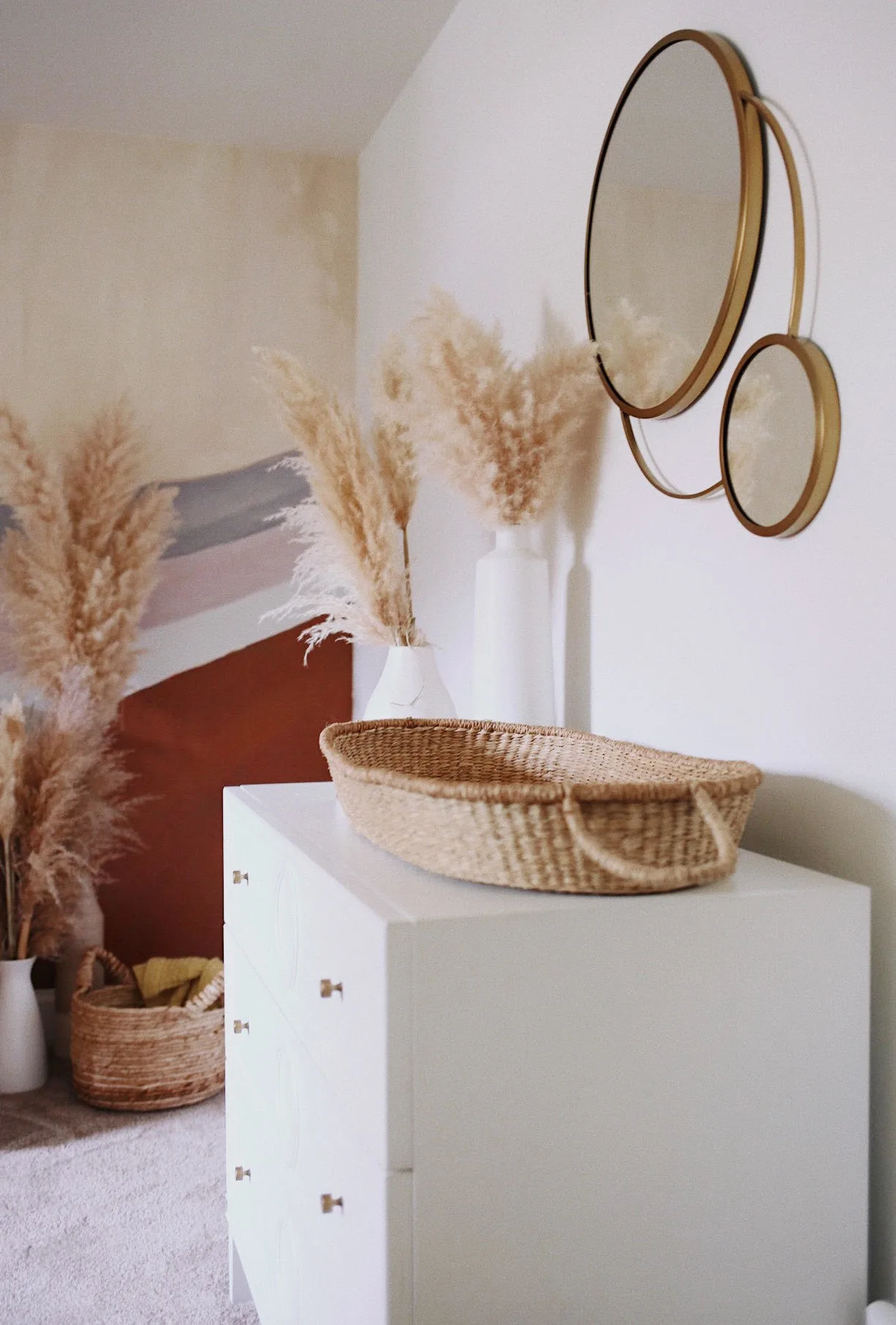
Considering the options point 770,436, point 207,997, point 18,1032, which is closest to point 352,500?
point 770,436

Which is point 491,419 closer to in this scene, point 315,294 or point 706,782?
point 706,782

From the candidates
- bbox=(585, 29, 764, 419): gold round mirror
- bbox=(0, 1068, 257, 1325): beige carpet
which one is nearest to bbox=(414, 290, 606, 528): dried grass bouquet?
bbox=(585, 29, 764, 419): gold round mirror

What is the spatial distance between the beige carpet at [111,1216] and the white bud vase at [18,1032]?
47 millimetres

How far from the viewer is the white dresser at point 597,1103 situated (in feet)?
3.10

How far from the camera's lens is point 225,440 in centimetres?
304

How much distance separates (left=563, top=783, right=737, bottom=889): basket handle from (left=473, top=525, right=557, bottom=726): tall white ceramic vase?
0.67 meters

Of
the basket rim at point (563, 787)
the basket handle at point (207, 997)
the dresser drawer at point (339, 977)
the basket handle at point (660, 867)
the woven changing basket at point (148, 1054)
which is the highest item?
the basket rim at point (563, 787)

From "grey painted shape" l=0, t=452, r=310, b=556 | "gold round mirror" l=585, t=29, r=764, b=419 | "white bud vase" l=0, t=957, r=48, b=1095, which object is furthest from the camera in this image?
"grey painted shape" l=0, t=452, r=310, b=556

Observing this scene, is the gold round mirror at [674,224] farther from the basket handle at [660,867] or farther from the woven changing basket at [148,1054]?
the woven changing basket at [148,1054]

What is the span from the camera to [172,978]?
274 cm

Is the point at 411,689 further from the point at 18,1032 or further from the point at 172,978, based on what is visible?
the point at 18,1032

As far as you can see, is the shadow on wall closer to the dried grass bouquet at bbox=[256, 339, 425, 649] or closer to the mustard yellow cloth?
the dried grass bouquet at bbox=[256, 339, 425, 649]

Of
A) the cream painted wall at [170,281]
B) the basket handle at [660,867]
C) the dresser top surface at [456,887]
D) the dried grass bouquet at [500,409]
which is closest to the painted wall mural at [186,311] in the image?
the cream painted wall at [170,281]

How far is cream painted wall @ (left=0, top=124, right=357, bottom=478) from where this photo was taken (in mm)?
2893
